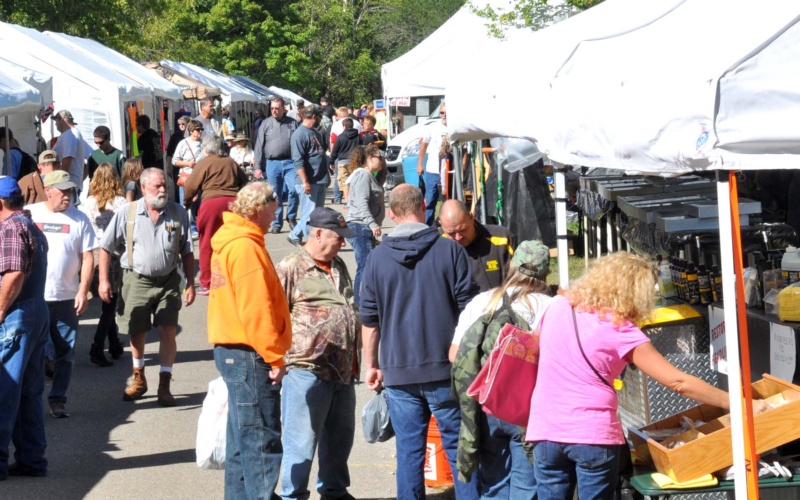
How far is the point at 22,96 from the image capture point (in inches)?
469

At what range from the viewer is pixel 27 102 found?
12102 mm

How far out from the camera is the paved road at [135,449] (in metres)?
6.61

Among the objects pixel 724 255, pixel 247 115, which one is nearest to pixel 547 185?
pixel 724 255

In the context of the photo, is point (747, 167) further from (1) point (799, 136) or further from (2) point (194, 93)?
(2) point (194, 93)

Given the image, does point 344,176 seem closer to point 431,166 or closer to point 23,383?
point 431,166

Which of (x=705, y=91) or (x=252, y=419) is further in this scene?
(x=252, y=419)

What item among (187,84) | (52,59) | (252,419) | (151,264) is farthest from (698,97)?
(187,84)

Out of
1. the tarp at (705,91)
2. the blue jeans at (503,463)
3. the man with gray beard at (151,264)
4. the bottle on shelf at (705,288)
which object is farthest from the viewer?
the man with gray beard at (151,264)

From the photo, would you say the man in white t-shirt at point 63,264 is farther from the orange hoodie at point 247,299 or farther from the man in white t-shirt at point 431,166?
the man in white t-shirt at point 431,166

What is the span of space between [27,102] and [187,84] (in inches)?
660

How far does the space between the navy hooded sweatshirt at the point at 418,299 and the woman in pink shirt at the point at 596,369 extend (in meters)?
1.03

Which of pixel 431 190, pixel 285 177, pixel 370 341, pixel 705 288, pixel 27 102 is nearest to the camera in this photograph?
pixel 370 341

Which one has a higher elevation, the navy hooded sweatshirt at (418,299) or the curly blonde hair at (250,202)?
the curly blonde hair at (250,202)

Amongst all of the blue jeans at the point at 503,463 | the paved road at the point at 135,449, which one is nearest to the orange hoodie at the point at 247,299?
the blue jeans at the point at 503,463
